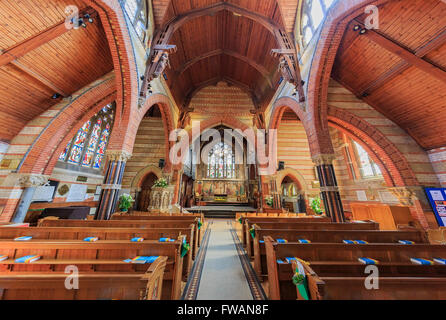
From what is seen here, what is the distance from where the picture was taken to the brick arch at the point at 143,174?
1058cm

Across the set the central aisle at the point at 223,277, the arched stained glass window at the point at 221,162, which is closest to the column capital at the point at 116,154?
the central aisle at the point at 223,277

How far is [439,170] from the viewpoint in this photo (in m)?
5.97

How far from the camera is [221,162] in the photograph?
18.6 m

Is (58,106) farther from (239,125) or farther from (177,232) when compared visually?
(239,125)

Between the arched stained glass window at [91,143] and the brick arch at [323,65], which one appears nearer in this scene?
the brick arch at [323,65]

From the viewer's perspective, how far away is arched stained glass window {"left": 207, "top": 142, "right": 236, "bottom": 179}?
1805 cm

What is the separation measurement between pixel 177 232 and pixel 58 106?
7384 millimetres

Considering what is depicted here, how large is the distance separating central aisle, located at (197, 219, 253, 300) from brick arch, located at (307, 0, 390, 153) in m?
4.62

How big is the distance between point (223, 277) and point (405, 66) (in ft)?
27.1

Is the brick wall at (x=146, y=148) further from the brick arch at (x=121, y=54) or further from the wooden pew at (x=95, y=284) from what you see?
the wooden pew at (x=95, y=284)

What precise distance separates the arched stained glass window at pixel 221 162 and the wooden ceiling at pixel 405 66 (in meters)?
13.0

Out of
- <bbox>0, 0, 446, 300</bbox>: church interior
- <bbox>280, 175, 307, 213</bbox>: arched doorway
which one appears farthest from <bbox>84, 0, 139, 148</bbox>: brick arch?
<bbox>280, 175, 307, 213</bbox>: arched doorway

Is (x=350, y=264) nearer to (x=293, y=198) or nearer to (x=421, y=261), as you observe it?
(x=421, y=261)

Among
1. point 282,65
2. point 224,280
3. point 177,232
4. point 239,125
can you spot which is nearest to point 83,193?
point 177,232
